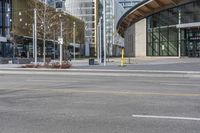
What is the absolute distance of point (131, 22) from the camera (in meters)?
85.9

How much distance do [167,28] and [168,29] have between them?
0.26m

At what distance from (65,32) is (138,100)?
7409cm

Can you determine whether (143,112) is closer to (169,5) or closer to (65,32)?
(169,5)

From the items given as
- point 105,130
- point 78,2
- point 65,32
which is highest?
point 78,2

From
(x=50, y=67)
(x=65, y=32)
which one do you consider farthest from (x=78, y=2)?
(x=50, y=67)

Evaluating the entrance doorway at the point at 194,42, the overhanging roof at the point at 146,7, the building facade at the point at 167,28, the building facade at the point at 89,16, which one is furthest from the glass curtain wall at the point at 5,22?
the building facade at the point at 89,16

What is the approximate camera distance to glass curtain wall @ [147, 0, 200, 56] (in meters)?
68.2

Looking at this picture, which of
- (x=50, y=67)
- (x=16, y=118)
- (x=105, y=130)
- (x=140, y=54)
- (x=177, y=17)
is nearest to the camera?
(x=105, y=130)

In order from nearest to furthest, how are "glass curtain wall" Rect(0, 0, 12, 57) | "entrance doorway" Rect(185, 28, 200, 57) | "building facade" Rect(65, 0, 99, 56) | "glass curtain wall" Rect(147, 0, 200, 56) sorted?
"entrance doorway" Rect(185, 28, 200, 57) → "glass curtain wall" Rect(147, 0, 200, 56) → "glass curtain wall" Rect(0, 0, 12, 57) → "building facade" Rect(65, 0, 99, 56)

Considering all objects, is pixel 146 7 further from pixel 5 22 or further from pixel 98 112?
pixel 98 112

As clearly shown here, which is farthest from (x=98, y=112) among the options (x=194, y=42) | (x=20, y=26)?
(x=20, y=26)

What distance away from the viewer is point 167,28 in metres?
71.4

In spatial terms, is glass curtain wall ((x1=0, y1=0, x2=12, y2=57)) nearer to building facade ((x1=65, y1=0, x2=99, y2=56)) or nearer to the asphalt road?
building facade ((x1=65, y1=0, x2=99, y2=56))

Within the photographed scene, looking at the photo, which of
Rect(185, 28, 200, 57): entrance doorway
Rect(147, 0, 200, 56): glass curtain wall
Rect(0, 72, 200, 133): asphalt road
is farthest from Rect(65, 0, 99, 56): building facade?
Rect(0, 72, 200, 133): asphalt road
